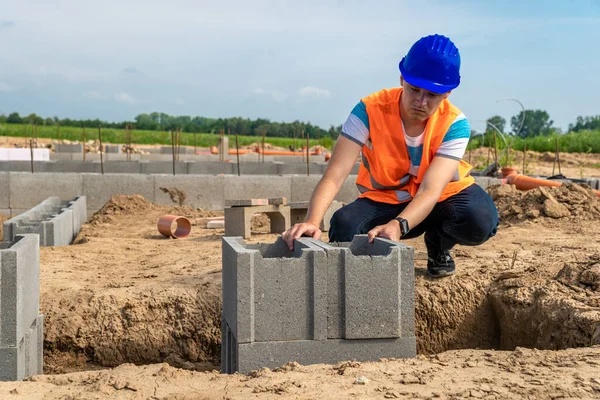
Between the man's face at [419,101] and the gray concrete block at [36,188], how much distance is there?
21.2ft

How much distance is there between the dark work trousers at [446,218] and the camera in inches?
147

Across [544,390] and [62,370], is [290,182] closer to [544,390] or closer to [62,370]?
[62,370]

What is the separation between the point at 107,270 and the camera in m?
5.35

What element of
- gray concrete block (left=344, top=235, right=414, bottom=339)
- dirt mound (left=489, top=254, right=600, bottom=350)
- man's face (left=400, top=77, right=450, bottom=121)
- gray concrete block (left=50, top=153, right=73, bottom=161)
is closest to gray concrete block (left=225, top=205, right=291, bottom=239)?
dirt mound (left=489, top=254, right=600, bottom=350)

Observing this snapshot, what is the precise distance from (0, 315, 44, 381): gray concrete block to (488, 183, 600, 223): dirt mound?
4912 mm

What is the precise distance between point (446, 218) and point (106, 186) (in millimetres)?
6269

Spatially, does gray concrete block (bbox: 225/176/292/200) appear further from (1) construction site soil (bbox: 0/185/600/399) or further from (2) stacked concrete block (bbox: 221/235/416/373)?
(2) stacked concrete block (bbox: 221/235/416/373)

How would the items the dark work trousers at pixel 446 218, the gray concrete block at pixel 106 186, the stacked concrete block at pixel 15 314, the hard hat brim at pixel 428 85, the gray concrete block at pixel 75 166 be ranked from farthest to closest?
1. the gray concrete block at pixel 75 166
2. the gray concrete block at pixel 106 186
3. the dark work trousers at pixel 446 218
4. the hard hat brim at pixel 428 85
5. the stacked concrete block at pixel 15 314

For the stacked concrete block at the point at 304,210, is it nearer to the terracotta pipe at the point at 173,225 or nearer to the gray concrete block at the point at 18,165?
the terracotta pipe at the point at 173,225

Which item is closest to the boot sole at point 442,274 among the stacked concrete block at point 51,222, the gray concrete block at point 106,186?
the stacked concrete block at point 51,222


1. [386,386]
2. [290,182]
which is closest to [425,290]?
[386,386]

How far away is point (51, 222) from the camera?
6.20 metres

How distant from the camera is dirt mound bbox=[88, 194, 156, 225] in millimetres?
8656

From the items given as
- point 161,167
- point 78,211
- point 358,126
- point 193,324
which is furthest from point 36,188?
point 358,126
